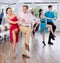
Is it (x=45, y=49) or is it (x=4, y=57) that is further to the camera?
(x=45, y=49)

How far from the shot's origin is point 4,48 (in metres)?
7.06

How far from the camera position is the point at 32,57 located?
5.81 m

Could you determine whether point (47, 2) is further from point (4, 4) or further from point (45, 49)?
point (45, 49)

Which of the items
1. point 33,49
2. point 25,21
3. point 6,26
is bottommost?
point 33,49

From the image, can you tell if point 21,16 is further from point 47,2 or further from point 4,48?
point 47,2

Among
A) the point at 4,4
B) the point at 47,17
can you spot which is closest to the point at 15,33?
the point at 47,17

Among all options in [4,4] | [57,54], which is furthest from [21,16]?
[4,4]

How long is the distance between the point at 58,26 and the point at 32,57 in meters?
6.89

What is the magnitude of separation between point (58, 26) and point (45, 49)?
5.74 meters

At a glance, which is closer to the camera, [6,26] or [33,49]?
[33,49]

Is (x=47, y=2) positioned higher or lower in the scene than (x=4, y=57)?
higher

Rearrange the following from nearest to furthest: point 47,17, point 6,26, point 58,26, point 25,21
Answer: point 25,21 < point 47,17 < point 6,26 < point 58,26

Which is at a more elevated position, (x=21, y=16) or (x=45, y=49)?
(x=21, y=16)

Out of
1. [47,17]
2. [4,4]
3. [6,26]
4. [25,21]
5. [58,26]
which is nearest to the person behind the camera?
[25,21]
